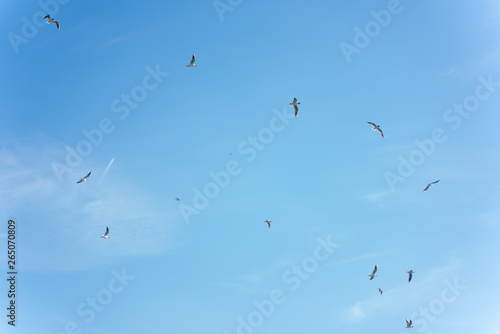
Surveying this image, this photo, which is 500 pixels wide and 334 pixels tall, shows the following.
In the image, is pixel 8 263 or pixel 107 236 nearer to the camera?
pixel 8 263

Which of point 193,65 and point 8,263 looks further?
point 193,65

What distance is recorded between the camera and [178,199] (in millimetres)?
82375

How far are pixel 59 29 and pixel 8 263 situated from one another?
3036cm

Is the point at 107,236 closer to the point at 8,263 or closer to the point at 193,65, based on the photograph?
the point at 8,263

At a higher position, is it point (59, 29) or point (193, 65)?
point (59, 29)

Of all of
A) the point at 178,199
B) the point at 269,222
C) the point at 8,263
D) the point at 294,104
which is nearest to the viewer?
the point at 8,263

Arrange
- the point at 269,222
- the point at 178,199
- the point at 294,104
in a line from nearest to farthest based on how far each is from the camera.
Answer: the point at 294,104
the point at 178,199
the point at 269,222

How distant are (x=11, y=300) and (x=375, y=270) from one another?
4436 centimetres

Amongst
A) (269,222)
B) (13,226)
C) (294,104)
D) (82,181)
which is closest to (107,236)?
Answer: (82,181)

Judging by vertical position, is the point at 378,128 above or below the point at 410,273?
above

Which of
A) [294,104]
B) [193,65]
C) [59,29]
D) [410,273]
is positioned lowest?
[410,273]

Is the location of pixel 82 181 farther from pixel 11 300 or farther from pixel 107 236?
pixel 11 300

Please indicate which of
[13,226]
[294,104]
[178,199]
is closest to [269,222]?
[178,199]

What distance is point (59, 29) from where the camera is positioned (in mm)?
84000
